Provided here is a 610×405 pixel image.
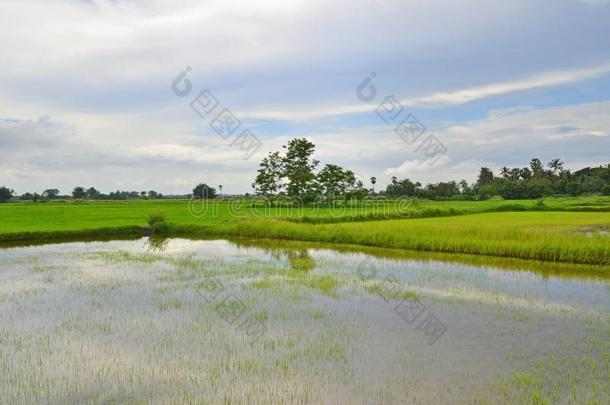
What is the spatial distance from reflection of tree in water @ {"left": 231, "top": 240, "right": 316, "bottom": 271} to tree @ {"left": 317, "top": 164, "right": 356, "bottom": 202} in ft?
85.4

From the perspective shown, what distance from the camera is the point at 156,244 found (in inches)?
865

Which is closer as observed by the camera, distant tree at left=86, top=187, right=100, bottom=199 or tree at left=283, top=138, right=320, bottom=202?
tree at left=283, top=138, right=320, bottom=202

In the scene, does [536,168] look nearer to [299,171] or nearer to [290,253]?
[299,171]

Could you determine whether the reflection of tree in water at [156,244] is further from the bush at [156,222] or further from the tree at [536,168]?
the tree at [536,168]

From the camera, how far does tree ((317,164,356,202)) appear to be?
4888 centimetres

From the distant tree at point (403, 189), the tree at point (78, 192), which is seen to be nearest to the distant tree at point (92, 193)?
the tree at point (78, 192)

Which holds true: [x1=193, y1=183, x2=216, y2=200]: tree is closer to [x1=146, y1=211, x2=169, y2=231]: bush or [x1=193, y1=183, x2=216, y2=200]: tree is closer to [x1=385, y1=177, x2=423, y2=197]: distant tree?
[x1=385, y1=177, x2=423, y2=197]: distant tree

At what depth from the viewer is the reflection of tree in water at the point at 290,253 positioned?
608 inches

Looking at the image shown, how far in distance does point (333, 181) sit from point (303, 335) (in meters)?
42.0

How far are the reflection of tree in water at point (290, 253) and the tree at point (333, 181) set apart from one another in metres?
26.0

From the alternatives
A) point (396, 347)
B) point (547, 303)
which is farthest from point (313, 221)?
point (396, 347)

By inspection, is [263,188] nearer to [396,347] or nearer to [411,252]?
[411,252]

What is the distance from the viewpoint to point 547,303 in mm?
9898

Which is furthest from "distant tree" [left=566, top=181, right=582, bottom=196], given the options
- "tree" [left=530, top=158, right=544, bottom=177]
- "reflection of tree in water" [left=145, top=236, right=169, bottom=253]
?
"reflection of tree in water" [left=145, top=236, right=169, bottom=253]
